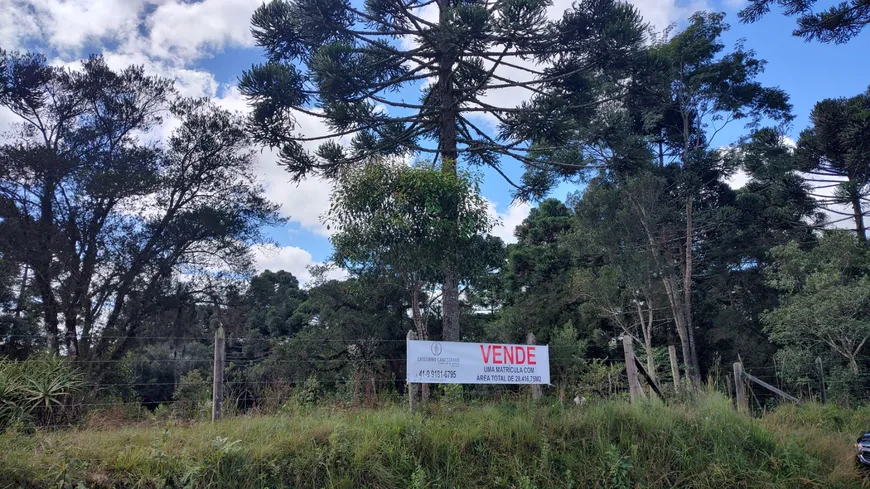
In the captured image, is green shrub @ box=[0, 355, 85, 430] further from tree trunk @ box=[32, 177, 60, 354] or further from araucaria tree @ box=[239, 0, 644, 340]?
tree trunk @ box=[32, 177, 60, 354]

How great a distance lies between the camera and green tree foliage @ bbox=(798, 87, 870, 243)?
739 inches

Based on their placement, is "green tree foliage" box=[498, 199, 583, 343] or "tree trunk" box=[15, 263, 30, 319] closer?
"tree trunk" box=[15, 263, 30, 319]

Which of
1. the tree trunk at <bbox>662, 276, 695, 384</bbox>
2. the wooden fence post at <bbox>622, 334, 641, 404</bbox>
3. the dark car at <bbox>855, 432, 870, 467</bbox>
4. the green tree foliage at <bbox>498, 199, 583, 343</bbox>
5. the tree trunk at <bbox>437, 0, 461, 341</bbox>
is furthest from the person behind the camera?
the green tree foliage at <bbox>498, 199, 583, 343</bbox>

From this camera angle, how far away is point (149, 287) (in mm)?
19781

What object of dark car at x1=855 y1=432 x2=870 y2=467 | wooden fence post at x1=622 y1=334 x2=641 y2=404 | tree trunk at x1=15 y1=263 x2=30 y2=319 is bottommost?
dark car at x1=855 y1=432 x2=870 y2=467

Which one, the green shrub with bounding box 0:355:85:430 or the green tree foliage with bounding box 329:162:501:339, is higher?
the green tree foliage with bounding box 329:162:501:339

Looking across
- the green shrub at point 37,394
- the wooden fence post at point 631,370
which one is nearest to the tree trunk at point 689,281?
the wooden fence post at point 631,370

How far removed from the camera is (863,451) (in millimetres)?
6984

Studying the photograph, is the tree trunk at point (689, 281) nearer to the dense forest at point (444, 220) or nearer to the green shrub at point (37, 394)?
the dense forest at point (444, 220)

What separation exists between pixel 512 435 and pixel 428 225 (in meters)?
3.55

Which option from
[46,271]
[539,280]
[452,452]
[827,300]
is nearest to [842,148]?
[827,300]

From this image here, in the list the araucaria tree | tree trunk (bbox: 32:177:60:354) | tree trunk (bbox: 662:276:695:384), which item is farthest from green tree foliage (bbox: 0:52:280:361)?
tree trunk (bbox: 662:276:695:384)

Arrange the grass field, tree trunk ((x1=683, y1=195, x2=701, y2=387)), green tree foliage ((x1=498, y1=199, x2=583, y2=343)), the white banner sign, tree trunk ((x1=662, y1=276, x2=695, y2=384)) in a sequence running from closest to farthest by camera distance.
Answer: the grass field
the white banner sign
tree trunk ((x1=662, y1=276, x2=695, y2=384))
tree trunk ((x1=683, y1=195, x2=701, y2=387))
green tree foliage ((x1=498, y1=199, x2=583, y2=343))

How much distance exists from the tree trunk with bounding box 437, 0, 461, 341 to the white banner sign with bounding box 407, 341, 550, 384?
7.59 ft
